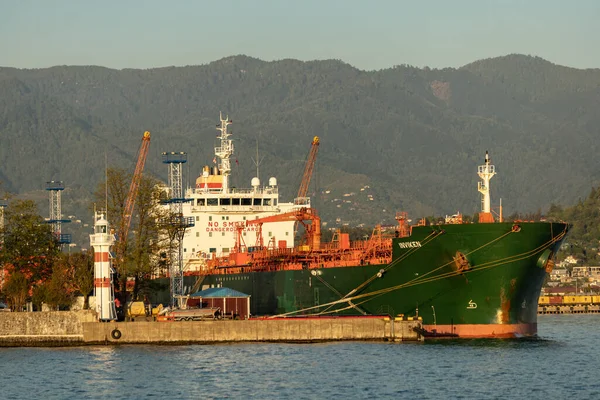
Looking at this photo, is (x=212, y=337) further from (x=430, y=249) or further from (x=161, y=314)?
(x=430, y=249)

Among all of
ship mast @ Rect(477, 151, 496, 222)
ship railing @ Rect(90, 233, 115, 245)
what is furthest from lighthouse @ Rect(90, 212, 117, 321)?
ship mast @ Rect(477, 151, 496, 222)

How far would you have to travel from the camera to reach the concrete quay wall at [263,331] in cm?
7056

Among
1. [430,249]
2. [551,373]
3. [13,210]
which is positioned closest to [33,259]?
[13,210]

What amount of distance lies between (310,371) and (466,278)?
1532 cm

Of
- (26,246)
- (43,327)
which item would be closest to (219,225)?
(26,246)

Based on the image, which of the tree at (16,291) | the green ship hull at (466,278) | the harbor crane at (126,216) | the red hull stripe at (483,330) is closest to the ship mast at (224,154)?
the harbor crane at (126,216)

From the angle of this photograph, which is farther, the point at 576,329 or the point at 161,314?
the point at 576,329

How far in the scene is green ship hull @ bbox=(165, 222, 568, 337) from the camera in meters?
70.6

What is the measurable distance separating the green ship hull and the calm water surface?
79.2 inches

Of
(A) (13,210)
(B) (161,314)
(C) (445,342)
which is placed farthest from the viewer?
(A) (13,210)

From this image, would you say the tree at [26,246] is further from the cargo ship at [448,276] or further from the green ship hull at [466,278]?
the green ship hull at [466,278]

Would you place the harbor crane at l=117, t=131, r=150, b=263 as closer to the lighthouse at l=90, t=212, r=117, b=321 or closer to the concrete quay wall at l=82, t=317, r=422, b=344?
the lighthouse at l=90, t=212, r=117, b=321

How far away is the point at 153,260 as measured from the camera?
3701 inches

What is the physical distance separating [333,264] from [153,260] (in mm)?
19260
